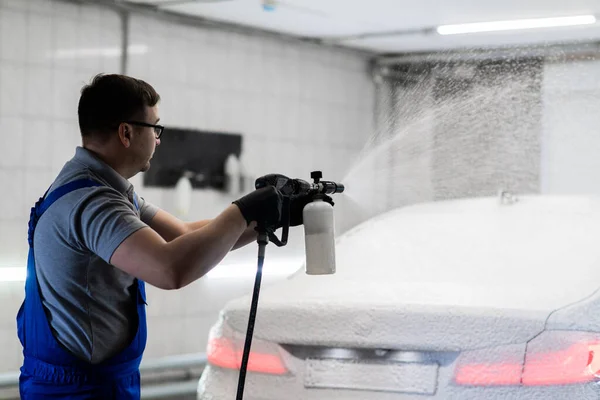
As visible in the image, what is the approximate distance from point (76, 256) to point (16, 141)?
442 cm

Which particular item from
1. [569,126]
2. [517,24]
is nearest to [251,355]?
[517,24]

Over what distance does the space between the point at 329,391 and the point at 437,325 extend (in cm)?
47

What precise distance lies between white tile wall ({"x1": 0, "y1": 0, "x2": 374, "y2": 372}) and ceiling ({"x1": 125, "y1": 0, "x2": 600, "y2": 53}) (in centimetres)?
32

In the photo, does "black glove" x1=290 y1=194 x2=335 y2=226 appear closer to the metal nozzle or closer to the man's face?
the metal nozzle

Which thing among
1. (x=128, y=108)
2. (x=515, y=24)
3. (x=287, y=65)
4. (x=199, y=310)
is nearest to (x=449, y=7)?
(x=515, y=24)

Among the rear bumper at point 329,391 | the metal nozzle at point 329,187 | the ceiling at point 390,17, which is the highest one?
the ceiling at point 390,17

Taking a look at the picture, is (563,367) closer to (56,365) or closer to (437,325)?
(437,325)

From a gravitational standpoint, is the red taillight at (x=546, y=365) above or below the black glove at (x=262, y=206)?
below

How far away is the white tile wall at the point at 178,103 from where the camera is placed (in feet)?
22.5

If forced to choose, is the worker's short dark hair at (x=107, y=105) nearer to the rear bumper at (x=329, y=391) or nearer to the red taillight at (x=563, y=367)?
the rear bumper at (x=329, y=391)

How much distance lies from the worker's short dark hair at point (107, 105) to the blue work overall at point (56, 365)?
0.22m

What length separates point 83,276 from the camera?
271 centimetres

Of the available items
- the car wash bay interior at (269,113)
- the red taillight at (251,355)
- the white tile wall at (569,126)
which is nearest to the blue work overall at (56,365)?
the red taillight at (251,355)

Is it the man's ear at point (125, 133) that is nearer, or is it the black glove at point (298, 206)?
the man's ear at point (125, 133)
